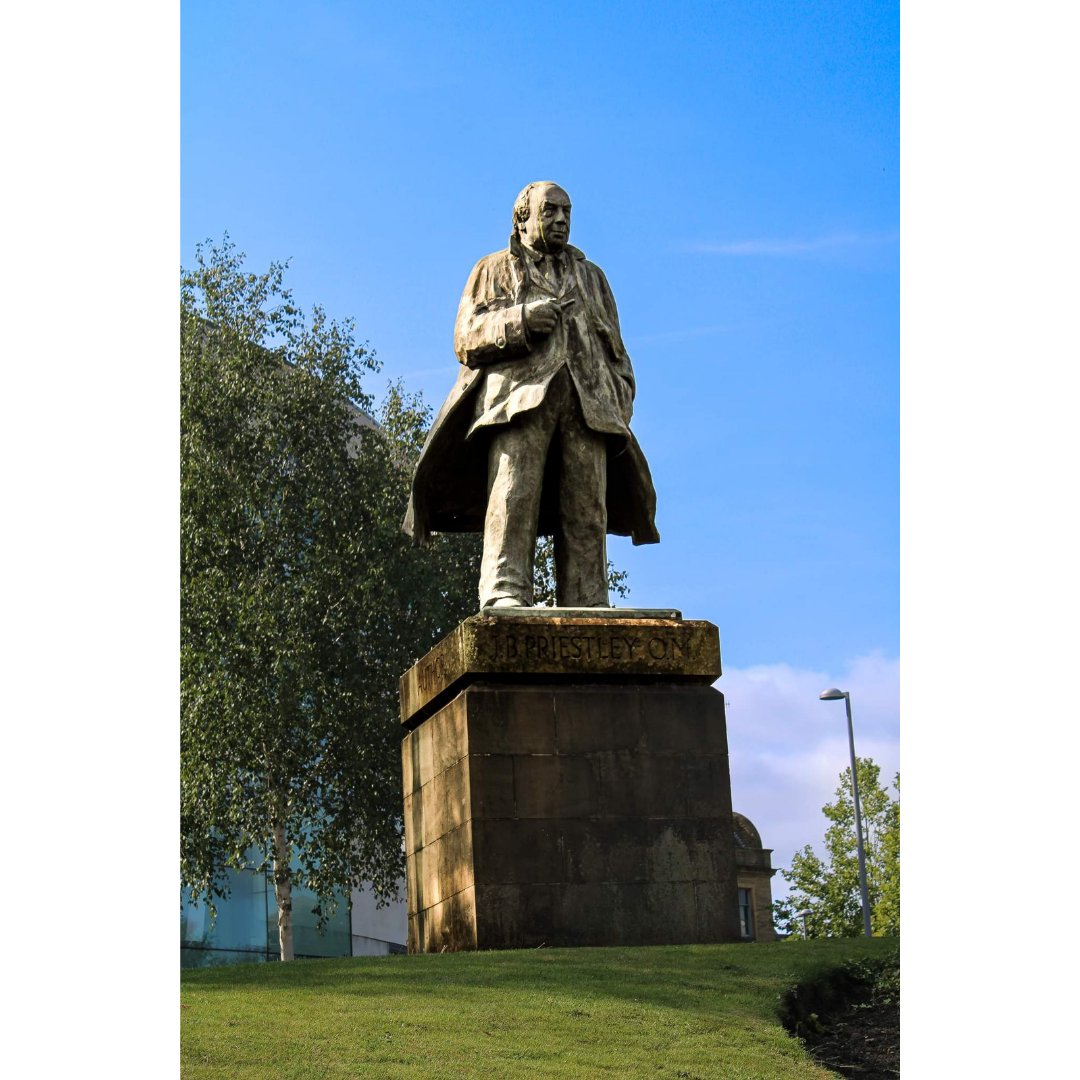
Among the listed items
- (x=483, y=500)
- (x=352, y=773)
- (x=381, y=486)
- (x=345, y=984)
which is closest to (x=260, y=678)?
(x=352, y=773)

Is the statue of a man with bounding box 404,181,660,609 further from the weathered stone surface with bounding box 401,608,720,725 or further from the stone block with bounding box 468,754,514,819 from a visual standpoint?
the stone block with bounding box 468,754,514,819

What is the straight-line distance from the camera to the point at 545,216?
9281 millimetres

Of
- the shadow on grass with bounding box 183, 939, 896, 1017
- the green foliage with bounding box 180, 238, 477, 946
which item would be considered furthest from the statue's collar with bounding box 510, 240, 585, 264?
the green foliage with bounding box 180, 238, 477, 946

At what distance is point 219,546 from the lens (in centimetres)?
2388

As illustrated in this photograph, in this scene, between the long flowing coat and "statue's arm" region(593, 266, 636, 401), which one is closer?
the long flowing coat

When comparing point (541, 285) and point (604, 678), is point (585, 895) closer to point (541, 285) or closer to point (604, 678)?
point (604, 678)

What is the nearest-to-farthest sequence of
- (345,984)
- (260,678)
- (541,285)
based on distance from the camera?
(345,984) < (541,285) < (260,678)

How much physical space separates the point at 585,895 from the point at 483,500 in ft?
8.07

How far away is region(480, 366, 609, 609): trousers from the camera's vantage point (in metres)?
9.02

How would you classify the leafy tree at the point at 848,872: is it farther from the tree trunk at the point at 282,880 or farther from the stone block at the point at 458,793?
the stone block at the point at 458,793

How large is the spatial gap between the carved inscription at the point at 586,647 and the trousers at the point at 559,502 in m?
0.40

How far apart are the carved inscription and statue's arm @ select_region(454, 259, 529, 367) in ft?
5.13

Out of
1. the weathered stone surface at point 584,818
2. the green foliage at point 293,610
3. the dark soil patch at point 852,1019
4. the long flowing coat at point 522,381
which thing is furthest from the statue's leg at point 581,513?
the green foliage at point 293,610

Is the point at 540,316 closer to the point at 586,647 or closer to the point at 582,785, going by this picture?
the point at 586,647
